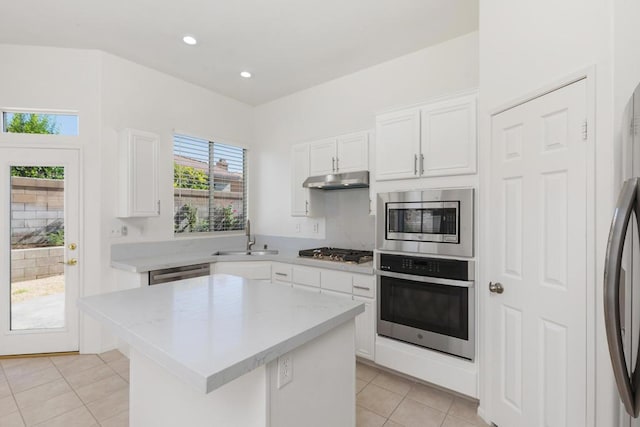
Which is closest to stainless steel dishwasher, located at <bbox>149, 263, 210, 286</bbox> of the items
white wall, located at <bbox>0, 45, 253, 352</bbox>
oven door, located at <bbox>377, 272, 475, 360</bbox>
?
white wall, located at <bbox>0, 45, 253, 352</bbox>

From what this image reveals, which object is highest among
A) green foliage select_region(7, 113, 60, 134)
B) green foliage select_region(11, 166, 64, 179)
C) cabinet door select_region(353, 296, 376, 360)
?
green foliage select_region(7, 113, 60, 134)

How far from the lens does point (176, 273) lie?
315cm

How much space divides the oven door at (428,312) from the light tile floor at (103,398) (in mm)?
397

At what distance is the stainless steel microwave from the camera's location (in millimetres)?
2295

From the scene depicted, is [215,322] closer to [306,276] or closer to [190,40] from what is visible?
[306,276]

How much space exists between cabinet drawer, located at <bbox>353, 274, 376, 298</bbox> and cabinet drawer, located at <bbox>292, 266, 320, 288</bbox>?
1.46 ft

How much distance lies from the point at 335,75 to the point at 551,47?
2420 mm

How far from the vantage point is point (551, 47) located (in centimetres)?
166

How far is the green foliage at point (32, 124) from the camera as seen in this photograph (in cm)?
310

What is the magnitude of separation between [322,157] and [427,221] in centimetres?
145

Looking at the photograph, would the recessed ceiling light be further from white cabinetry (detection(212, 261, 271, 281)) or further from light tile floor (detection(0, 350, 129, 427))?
light tile floor (detection(0, 350, 129, 427))

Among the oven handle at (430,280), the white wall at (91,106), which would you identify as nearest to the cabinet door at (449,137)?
the oven handle at (430,280)

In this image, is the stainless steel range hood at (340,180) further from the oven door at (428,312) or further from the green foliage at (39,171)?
the green foliage at (39,171)

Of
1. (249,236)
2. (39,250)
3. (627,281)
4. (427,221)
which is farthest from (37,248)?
(627,281)
